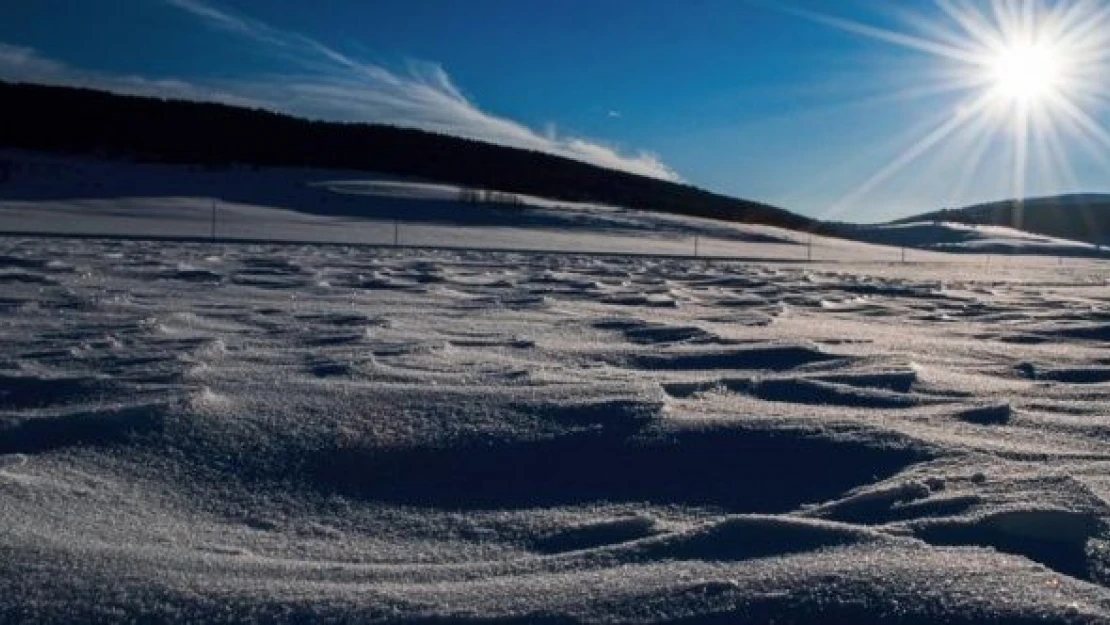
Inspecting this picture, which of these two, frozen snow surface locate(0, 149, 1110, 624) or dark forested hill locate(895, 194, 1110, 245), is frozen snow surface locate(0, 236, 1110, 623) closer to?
frozen snow surface locate(0, 149, 1110, 624)

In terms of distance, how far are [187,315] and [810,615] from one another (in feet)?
11.6

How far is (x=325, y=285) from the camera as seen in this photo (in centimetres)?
623

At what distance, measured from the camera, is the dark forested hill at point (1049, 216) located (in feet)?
158

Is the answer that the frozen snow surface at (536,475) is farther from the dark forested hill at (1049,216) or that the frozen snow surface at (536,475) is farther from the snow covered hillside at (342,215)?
the dark forested hill at (1049,216)

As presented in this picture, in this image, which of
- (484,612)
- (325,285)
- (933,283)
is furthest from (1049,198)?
(484,612)

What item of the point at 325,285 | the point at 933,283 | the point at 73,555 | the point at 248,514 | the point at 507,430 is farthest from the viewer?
the point at 933,283

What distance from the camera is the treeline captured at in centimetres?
3653

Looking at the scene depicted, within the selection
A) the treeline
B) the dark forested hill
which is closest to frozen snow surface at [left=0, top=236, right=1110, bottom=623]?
the treeline

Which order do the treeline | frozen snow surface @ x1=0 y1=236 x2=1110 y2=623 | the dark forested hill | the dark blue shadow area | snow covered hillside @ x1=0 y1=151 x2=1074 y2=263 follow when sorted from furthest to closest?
1. the dark forested hill
2. the treeline
3. snow covered hillside @ x1=0 y1=151 x2=1074 y2=263
4. the dark blue shadow area
5. frozen snow surface @ x1=0 y1=236 x2=1110 y2=623

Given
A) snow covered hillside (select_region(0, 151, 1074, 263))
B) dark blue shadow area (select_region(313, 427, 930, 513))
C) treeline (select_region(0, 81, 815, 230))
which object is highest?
treeline (select_region(0, 81, 815, 230))

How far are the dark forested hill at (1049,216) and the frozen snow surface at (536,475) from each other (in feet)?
151

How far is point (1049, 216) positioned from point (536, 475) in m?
56.8

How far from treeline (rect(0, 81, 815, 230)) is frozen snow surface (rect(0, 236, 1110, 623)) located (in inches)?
1238

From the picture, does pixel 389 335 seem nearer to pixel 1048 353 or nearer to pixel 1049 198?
pixel 1048 353
